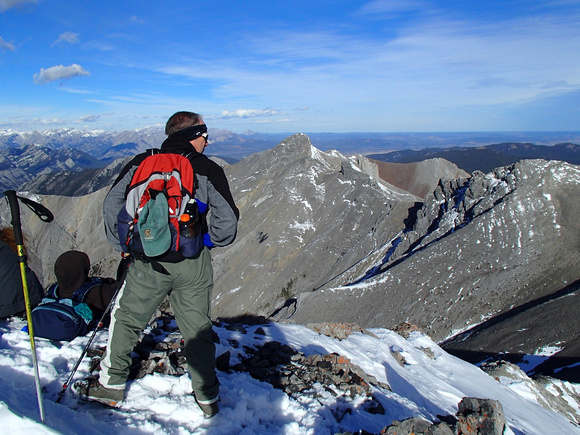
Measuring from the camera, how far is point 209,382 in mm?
4055

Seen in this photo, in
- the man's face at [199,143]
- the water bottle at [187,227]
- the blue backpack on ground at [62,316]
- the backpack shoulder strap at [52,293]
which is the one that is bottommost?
the blue backpack on ground at [62,316]

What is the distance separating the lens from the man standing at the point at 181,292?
396cm

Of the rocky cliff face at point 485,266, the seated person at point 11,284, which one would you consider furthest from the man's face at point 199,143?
the rocky cliff face at point 485,266

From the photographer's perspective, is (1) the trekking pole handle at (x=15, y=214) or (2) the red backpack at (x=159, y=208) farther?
(2) the red backpack at (x=159, y=208)

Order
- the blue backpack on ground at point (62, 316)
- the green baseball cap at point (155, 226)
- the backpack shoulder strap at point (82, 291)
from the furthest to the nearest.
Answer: the backpack shoulder strap at point (82, 291) → the blue backpack on ground at point (62, 316) → the green baseball cap at point (155, 226)

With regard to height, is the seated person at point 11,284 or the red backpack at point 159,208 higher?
the red backpack at point 159,208

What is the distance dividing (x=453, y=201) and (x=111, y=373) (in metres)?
38.3

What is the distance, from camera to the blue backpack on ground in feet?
16.3

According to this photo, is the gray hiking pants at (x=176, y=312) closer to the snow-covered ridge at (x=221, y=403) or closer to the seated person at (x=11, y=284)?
the snow-covered ridge at (x=221, y=403)

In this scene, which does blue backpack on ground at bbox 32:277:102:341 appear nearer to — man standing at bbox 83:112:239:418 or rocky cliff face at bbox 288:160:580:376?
man standing at bbox 83:112:239:418

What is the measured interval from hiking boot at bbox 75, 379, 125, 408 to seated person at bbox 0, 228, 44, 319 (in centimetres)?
219

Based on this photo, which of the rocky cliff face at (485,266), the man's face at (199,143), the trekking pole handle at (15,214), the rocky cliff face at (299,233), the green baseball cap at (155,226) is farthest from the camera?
the rocky cliff face at (299,233)

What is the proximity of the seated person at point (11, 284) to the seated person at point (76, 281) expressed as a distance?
321 millimetres

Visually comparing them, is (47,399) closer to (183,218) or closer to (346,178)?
(183,218)
